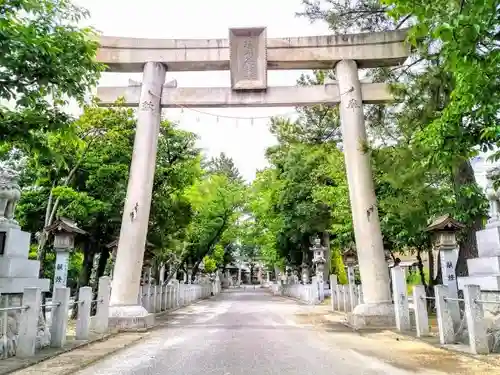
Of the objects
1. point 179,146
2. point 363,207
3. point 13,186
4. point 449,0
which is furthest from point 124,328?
point 449,0

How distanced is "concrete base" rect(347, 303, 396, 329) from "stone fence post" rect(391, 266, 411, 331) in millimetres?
474

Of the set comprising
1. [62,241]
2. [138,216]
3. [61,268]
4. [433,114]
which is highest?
[433,114]

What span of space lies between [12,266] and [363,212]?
28.9 ft

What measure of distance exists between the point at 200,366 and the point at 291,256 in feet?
97.8

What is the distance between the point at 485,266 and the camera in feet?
26.2

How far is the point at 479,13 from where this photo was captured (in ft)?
15.0

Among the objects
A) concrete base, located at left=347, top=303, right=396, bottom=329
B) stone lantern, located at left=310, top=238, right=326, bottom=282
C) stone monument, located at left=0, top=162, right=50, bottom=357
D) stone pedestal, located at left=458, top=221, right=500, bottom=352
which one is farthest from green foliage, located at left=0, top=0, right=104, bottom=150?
stone lantern, located at left=310, top=238, right=326, bottom=282

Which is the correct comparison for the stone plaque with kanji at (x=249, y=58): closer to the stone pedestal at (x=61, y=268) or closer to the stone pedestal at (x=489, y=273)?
the stone pedestal at (x=61, y=268)

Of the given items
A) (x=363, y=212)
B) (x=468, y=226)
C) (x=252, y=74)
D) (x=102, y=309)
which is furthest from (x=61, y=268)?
(x=468, y=226)

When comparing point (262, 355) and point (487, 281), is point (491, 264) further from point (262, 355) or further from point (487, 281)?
point (262, 355)

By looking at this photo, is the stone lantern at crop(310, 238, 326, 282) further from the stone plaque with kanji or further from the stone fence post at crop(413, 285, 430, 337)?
the stone fence post at crop(413, 285, 430, 337)

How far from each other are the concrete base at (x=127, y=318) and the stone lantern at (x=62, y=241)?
1781 mm

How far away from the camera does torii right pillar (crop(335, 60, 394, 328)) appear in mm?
11812

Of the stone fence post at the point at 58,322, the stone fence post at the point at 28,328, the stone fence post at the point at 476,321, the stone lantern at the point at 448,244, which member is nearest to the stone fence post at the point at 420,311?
the stone lantern at the point at 448,244
